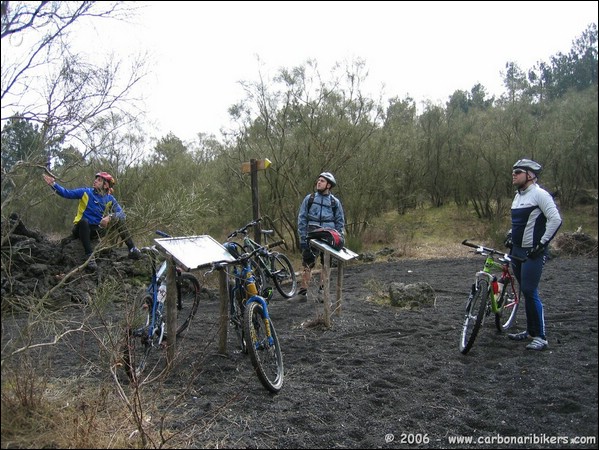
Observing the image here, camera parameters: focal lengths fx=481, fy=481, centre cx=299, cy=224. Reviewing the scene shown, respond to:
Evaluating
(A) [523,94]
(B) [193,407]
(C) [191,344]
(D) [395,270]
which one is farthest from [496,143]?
(B) [193,407]

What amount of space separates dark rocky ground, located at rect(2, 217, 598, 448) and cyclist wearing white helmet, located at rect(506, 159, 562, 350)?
0.81ft

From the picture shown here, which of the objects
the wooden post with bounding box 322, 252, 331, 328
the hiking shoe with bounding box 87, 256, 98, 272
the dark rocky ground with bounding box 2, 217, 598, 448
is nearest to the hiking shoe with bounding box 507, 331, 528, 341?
the dark rocky ground with bounding box 2, 217, 598, 448

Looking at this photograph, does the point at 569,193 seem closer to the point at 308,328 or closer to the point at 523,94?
the point at 523,94

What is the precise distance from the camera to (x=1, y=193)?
2807 mm

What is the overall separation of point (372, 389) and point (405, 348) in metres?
1.21

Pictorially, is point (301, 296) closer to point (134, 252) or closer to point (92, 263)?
point (92, 263)

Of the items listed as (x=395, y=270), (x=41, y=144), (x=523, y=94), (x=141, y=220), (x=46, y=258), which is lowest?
(x=395, y=270)

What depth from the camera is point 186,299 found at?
8.00m

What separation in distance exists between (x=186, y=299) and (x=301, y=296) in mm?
1921

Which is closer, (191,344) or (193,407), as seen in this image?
(193,407)

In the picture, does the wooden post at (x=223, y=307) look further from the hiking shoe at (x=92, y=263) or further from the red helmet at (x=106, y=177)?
the red helmet at (x=106, y=177)

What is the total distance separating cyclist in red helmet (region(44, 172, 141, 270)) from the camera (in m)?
3.80

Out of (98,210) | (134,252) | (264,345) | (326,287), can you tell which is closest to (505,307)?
(326,287)

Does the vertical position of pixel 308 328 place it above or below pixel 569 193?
below
